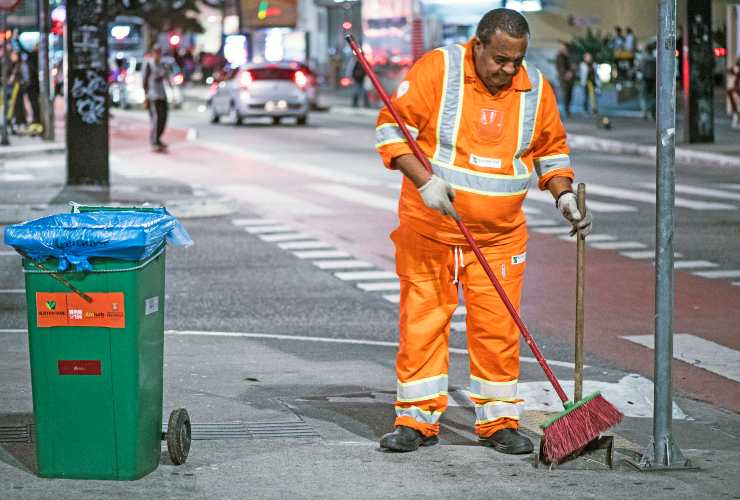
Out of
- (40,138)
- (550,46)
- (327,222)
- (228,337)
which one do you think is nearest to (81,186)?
(327,222)

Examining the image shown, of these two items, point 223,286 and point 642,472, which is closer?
point 642,472

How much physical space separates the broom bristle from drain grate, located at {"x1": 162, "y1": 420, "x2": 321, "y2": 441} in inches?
46.2

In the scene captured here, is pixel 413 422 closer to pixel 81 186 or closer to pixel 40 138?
pixel 81 186

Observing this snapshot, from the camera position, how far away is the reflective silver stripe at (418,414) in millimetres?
7020

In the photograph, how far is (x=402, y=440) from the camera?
691cm

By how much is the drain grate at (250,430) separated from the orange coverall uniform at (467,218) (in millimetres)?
529

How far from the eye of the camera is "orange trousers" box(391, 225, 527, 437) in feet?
23.0

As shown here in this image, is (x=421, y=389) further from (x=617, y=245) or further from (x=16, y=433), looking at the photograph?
(x=617, y=245)

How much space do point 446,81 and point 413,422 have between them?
4.75 feet

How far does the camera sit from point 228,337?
34.0 feet

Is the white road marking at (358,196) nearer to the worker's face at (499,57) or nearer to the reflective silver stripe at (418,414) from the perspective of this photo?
the reflective silver stripe at (418,414)

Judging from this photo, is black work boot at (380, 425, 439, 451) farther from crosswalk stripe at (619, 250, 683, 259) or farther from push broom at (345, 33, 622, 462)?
crosswalk stripe at (619, 250, 683, 259)

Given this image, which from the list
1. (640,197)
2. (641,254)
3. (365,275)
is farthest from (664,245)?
(640,197)

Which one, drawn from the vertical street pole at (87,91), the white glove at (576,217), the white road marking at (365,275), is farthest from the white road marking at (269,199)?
the white glove at (576,217)
